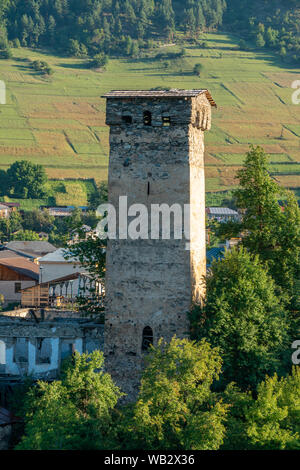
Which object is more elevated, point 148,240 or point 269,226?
point 269,226

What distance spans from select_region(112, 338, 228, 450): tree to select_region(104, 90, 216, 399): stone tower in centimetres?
249

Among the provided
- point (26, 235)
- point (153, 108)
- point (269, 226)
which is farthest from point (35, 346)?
point (26, 235)

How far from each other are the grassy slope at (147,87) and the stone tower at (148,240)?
94.2m

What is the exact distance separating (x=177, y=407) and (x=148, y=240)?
6.48 m

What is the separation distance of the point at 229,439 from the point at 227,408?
3.57 ft

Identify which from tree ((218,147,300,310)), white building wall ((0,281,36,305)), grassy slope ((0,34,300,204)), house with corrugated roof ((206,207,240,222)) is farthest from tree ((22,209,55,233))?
tree ((218,147,300,310))

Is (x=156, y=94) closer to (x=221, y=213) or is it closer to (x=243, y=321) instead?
(x=243, y=321)

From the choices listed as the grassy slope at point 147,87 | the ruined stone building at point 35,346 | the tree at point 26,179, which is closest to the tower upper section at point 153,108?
the ruined stone building at point 35,346

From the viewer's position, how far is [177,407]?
2348 centimetres

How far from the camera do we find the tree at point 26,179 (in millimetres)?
127562

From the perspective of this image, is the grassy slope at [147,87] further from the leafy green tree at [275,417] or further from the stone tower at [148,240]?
the leafy green tree at [275,417]

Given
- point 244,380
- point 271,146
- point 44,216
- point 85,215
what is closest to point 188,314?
point 244,380

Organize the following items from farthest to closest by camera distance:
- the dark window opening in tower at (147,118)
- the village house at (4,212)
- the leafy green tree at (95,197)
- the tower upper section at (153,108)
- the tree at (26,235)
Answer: the leafy green tree at (95,197)
the village house at (4,212)
the tree at (26,235)
the dark window opening in tower at (147,118)
the tower upper section at (153,108)

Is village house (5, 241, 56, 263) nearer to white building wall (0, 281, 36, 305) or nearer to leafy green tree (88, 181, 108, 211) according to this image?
white building wall (0, 281, 36, 305)
